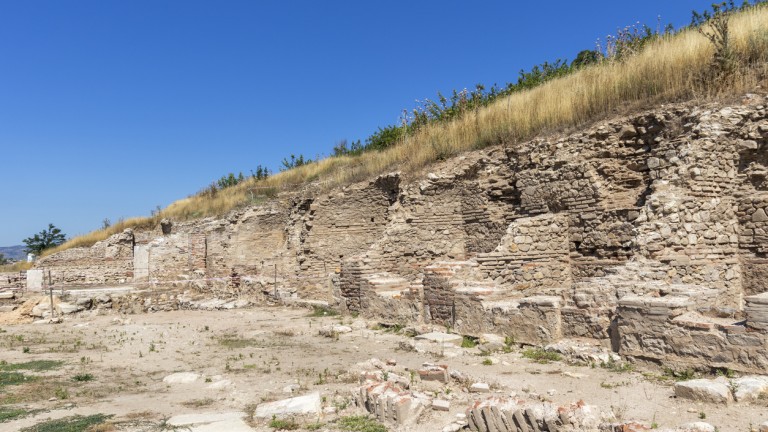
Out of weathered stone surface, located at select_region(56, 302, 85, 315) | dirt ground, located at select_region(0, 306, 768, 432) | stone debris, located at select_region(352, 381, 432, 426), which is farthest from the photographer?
weathered stone surface, located at select_region(56, 302, 85, 315)

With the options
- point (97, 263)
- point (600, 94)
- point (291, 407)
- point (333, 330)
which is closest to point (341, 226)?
point (333, 330)

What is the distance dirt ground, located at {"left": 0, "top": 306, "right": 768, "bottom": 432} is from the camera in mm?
4914

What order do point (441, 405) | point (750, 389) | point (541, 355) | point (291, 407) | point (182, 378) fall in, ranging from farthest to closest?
point (182, 378) < point (541, 355) < point (291, 407) < point (441, 405) < point (750, 389)

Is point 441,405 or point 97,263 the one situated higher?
point 97,263

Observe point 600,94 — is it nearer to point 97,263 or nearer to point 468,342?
point 468,342

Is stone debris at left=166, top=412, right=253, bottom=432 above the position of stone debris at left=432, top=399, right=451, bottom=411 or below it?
below

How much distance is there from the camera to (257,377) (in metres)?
6.99

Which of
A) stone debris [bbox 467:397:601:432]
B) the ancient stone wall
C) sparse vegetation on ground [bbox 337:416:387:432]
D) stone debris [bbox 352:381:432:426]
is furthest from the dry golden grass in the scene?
sparse vegetation on ground [bbox 337:416:387:432]

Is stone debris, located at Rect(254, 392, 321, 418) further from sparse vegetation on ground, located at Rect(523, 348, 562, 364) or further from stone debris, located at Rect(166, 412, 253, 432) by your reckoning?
sparse vegetation on ground, located at Rect(523, 348, 562, 364)

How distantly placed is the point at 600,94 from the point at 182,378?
9036 millimetres

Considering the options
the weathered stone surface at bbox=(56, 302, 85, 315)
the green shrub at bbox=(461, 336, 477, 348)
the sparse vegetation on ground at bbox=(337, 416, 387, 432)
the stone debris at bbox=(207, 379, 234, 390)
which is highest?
the weathered stone surface at bbox=(56, 302, 85, 315)

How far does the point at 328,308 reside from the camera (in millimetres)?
13586

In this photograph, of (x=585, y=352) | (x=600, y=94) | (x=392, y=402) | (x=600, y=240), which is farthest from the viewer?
(x=600, y=94)

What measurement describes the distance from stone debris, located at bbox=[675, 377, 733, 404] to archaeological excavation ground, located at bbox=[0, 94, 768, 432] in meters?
0.02
